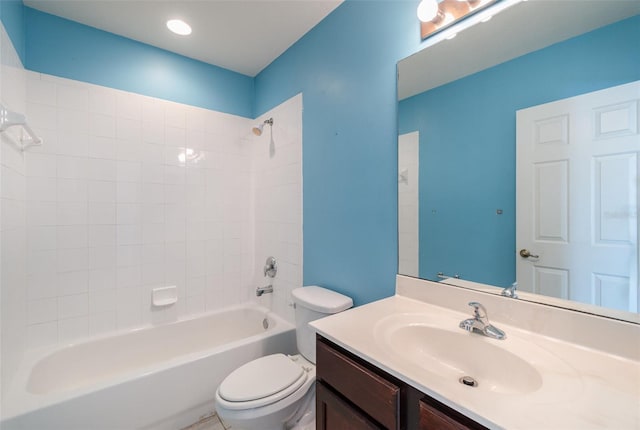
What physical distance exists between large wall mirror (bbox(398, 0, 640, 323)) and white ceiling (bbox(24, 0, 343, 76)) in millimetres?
946

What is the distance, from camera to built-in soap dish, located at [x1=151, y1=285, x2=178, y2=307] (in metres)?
2.11

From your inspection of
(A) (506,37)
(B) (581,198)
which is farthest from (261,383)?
(A) (506,37)

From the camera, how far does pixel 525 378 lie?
769 mm

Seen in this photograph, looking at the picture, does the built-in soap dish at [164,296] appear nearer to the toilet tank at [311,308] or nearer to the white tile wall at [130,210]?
the white tile wall at [130,210]

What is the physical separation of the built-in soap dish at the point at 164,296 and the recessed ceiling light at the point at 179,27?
6.20 feet

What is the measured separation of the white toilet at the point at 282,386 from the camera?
1.26 meters

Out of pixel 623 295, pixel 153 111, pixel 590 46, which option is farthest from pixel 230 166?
pixel 623 295

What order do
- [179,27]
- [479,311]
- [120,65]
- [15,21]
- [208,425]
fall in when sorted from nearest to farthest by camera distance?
[479,311], [15,21], [208,425], [179,27], [120,65]

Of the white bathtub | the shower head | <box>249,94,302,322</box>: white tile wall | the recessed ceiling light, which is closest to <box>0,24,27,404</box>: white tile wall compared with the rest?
the white bathtub

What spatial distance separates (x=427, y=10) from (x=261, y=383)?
1860 mm

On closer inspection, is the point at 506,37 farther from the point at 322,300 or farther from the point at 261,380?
the point at 261,380

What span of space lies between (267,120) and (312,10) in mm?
874

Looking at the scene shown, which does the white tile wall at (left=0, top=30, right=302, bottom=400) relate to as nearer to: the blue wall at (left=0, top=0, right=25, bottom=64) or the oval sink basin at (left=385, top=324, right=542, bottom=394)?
the blue wall at (left=0, top=0, right=25, bottom=64)

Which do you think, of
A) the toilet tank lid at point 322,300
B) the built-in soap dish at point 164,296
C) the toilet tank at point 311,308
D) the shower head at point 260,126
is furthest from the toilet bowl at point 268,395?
the shower head at point 260,126
